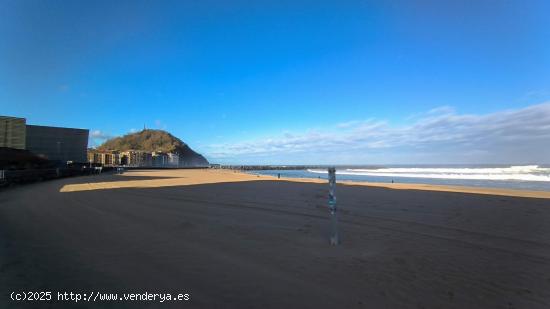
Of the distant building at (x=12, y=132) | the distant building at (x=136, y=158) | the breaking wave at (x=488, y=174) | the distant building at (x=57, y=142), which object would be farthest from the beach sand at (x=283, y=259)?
the distant building at (x=136, y=158)

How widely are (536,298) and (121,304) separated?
460 cm

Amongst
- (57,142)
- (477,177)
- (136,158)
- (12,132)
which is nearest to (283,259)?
(477,177)

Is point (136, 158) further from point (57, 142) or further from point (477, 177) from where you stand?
point (477, 177)

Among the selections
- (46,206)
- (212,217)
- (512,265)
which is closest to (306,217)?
(212,217)

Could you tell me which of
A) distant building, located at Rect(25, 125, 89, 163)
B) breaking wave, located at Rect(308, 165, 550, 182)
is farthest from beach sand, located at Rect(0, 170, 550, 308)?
distant building, located at Rect(25, 125, 89, 163)

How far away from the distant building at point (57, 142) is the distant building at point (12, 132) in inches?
355

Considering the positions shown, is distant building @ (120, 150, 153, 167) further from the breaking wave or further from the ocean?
the breaking wave

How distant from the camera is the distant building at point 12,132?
46.3m

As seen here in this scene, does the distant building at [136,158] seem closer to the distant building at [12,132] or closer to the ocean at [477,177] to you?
the distant building at [12,132]

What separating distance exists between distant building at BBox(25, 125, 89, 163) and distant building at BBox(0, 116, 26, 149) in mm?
9013

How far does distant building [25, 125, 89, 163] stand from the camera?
5953 centimetres

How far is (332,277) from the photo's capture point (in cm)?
382

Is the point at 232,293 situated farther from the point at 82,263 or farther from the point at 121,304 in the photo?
the point at 82,263

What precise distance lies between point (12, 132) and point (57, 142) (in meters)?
15.7
